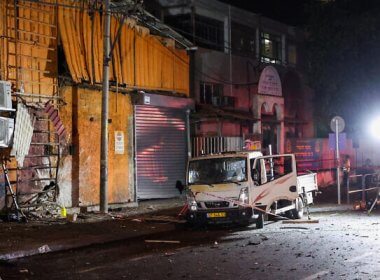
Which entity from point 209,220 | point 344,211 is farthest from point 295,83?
point 209,220

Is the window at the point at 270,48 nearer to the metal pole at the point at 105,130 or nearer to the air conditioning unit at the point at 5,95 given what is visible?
the metal pole at the point at 105,130

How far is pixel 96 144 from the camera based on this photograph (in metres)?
18.1

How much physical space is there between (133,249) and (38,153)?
5.86m

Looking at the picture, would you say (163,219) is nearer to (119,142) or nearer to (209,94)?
(119,142)

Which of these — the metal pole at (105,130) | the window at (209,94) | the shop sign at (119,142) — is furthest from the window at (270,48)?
the metal pole at (105,130)

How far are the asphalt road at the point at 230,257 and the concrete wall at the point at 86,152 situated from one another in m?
4.35

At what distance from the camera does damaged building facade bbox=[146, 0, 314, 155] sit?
23734 millimetres

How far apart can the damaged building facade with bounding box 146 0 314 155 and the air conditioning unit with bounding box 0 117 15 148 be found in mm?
9338

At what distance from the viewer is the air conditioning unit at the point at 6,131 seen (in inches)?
571

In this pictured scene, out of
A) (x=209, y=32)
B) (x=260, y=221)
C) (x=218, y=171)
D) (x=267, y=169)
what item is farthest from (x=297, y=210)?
(x=209, y=32)

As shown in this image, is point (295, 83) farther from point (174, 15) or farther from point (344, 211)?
point (344, 211)

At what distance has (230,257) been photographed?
411 inches

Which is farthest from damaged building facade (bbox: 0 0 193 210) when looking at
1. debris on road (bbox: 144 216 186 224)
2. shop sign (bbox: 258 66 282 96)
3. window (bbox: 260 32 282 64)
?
window (bbox: 260 32 282 64)

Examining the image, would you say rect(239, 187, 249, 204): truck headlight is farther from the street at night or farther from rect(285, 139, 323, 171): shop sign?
rect(285, 139, 323, 171): shop sign
